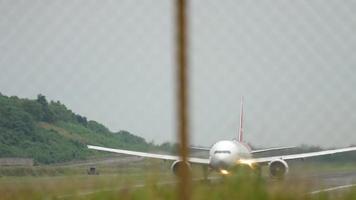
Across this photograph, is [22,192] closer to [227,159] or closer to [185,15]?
[185,15]

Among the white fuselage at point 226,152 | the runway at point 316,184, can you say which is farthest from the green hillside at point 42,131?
the white fuselage at point 226,152

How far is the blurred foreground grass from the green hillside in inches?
33.1

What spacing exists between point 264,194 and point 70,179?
73.5 inches

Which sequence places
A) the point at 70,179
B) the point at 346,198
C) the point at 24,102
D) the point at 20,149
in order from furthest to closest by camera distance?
the point at 20,149 < the point at 24,102 < the point at 70,179 < the point at 346,198

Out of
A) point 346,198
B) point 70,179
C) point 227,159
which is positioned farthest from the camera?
point 227,159

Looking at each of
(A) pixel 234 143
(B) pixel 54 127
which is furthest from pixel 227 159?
(B) pixel 54 127

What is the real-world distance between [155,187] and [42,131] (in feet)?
8.79

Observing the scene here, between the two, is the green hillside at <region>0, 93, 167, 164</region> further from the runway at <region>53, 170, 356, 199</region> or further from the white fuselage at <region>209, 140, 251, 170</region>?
the white fuselage at <region>209, 140, 251, 170</region>

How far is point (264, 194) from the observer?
5.25 metres

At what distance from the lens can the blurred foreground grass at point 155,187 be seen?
5.37 meters

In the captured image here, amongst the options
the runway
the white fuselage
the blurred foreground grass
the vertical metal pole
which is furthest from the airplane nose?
the vertical metal pole

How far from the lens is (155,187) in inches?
216

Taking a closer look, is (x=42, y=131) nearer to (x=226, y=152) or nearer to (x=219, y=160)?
(x=219, y=160)

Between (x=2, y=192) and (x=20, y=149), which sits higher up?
(x=20, y=149)
